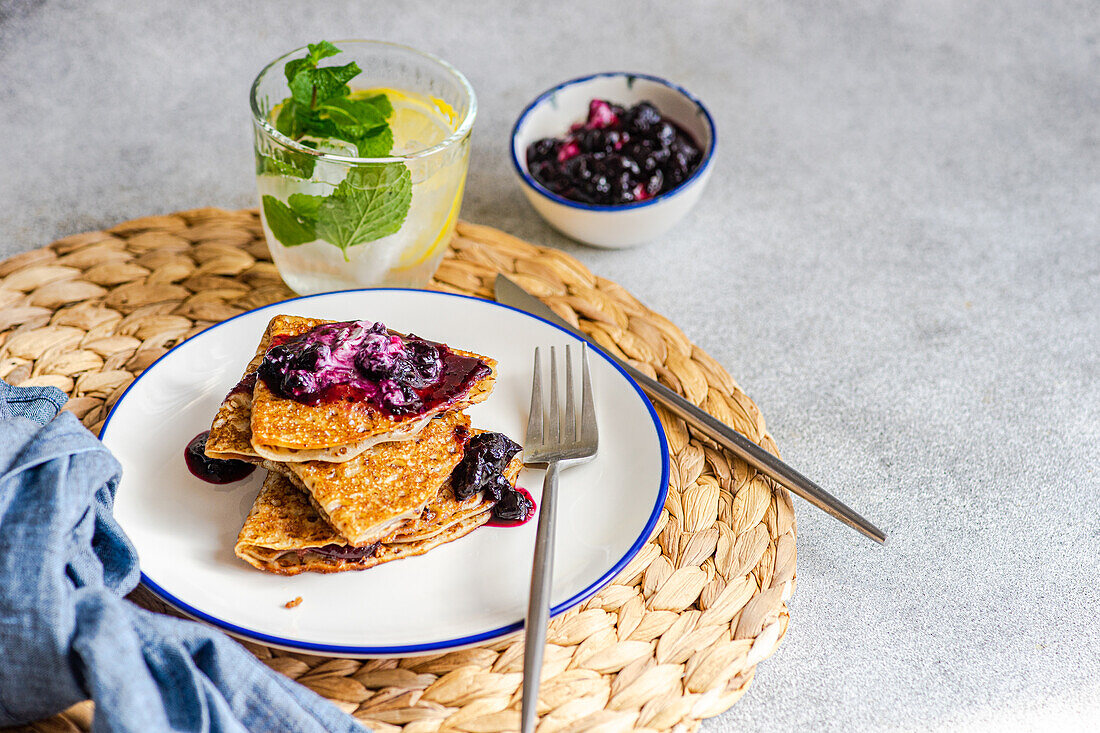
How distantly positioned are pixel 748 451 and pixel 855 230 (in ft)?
3.84

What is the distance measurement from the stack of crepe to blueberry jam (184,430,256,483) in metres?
0.06

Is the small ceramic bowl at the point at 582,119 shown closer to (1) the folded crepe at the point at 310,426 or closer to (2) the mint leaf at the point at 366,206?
(2) the mint leaf at the point at 366,206

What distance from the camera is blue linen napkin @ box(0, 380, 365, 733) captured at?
1.28 meters

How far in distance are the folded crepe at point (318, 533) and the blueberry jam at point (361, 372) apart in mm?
158

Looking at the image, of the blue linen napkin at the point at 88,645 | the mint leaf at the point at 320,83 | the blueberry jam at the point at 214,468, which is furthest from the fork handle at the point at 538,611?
the mint leaf at the point at 320,83

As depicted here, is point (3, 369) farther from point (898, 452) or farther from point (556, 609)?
point (898, 452)

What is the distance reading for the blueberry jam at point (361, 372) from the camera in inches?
63.7

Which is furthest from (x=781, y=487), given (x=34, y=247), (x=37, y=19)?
(x=37, y=19)

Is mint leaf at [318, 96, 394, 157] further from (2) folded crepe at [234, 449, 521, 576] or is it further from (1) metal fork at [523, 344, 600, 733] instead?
(2) folded crepe at [234, 449, 521, 576]

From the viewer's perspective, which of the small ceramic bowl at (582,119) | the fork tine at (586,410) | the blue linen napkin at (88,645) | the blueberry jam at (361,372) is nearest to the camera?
the blue linen napkin at (88,645)

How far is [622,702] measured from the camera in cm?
155

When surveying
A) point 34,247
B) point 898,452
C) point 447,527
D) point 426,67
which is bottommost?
point 34,247

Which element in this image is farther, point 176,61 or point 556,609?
point 176,61

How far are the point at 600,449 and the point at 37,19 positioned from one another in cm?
272
